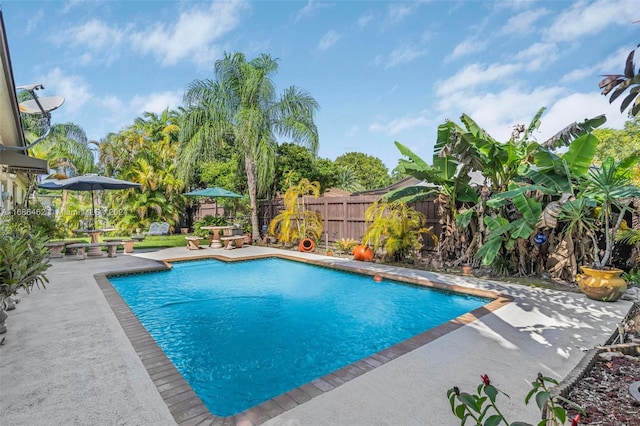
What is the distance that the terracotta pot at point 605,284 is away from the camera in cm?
586

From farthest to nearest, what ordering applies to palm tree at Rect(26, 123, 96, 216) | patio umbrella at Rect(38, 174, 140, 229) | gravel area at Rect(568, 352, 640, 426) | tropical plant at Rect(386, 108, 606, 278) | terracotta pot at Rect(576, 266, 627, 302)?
1. palm tree at Rect(26, 123, 96, 216)
2. patio umbrella at Rect(38, 174, 140, 229)
3. tropical plant at Rect(386, 108, 606, 278)
4. terracotta pot at Rect(576, 266, 627, 302)
5. gravel area at Rect(568, 352, 640, 426)

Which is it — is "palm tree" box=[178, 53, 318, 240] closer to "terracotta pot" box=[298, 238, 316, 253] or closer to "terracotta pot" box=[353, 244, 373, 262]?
"terracotta pot" box=[298, 238, 316, 253]

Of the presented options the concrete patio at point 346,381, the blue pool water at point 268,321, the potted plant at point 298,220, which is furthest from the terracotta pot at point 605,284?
the potted plant at point 298,220

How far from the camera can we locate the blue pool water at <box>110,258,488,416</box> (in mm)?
3875

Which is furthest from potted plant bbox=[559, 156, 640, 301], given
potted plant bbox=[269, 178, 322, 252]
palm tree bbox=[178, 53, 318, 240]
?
palm tree bbox=[178, 53, 318, 240]

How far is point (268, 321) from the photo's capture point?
5.80 metres

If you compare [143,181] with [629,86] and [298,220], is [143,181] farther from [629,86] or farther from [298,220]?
[629,86]

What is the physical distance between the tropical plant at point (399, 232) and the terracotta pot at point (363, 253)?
0.22 metres

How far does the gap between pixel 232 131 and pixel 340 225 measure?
652 cm

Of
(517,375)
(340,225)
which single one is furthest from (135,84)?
(517,375)

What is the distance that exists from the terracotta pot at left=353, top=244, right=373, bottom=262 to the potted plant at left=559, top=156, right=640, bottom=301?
17.1 feet

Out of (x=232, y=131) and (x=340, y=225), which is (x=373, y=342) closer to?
(x=340, y=225)

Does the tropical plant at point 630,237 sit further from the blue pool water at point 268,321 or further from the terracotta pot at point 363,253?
the terracotta pot at point 363,253

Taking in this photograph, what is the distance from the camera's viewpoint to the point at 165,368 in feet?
11.5
